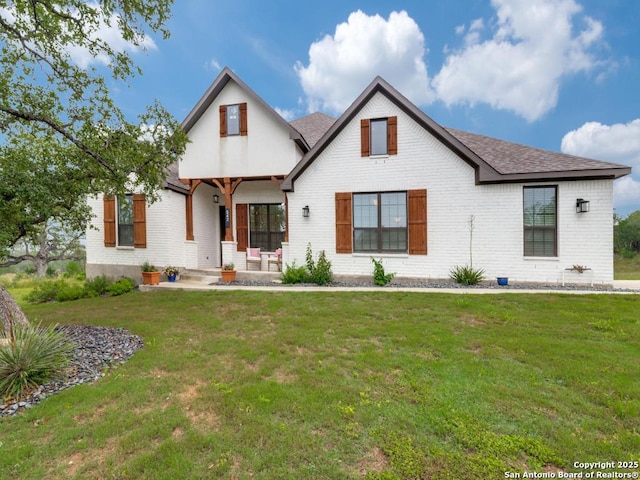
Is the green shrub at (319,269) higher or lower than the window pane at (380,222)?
lower

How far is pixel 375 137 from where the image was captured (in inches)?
389

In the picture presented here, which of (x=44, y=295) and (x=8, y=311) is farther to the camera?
(x=44, y=295)

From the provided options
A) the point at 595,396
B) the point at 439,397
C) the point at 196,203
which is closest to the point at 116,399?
the point at 439,397

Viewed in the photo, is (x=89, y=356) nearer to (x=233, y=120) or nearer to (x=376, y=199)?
(x=376, y=199)

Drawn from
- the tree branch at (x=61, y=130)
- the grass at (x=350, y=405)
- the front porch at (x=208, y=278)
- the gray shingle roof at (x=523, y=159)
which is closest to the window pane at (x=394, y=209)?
the gray shingle roof at (x=523, y=159)

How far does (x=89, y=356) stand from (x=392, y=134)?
945 centimetres

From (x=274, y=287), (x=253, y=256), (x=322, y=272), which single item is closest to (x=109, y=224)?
(x=253, y=256)

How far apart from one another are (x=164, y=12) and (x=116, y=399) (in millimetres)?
7782

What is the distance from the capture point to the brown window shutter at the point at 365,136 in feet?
32.2

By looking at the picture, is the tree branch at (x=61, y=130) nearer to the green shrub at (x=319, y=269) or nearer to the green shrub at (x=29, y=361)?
the green shrub at (x=29, y=361)

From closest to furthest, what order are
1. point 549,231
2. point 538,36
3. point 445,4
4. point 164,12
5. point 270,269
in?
point 164,12 < point 549,231 < point 538,36 < point 270,269 < point 445,4

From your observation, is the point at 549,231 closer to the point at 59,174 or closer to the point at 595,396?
the point at 595,396

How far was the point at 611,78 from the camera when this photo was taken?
13.9 meters

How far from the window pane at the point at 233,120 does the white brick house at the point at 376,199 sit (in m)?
0.04
